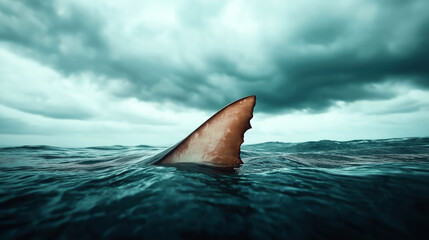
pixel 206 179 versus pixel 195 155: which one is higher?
pixel 195 155

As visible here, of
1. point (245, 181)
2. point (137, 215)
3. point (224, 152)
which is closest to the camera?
point (137, 215)

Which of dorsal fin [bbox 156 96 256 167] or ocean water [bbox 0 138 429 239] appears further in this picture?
dorsal fin [bbox 156 96 256 167]

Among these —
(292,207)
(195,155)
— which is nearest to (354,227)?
(292,207)

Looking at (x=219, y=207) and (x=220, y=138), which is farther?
(x=220, y=138)

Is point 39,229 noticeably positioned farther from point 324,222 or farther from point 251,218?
point 324,222

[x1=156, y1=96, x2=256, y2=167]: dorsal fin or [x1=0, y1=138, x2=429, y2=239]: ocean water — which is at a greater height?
[x1=156, y1=96, x2=256, y2=167]: dorsal fin

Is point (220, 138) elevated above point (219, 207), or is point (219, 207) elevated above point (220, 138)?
point (220, 138)

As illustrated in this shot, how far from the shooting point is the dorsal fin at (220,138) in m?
2.82

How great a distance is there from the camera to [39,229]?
4.69ft

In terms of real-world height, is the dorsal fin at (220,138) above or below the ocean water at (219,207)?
above

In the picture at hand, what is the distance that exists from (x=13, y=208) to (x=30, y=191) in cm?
56

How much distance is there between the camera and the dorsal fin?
2822 mm

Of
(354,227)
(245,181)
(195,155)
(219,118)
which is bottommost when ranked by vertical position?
(354,227)

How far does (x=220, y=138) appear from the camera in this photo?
9.71 ft
